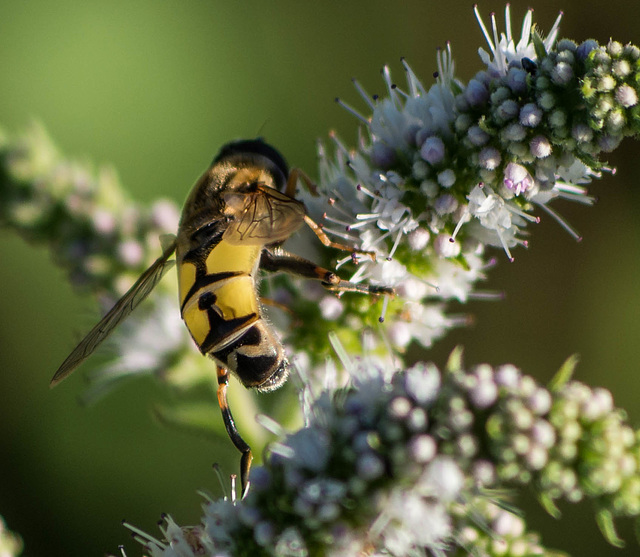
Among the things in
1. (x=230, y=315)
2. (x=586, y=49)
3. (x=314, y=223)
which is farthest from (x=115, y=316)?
(x=586, y=49)

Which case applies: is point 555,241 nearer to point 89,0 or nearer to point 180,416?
point 180,416

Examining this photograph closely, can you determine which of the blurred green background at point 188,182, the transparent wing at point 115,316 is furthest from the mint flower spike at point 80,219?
the blurred green background at point 188,182

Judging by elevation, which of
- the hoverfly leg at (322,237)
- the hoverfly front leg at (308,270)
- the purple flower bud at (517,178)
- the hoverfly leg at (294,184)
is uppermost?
the purple flower bud at (517,178)

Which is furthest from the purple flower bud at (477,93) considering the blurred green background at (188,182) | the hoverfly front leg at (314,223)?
the blurred green background at (188,182)

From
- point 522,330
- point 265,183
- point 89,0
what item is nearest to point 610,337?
point 522,330

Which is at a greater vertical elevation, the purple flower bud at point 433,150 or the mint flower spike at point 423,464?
the purple flower bud at point 433,150

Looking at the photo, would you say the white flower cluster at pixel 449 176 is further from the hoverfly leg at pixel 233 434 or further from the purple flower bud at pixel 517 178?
the hoverfly leg at pixel 233 434

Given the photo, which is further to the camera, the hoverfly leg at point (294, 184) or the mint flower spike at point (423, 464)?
the hoverfly leg at point (294, 184)

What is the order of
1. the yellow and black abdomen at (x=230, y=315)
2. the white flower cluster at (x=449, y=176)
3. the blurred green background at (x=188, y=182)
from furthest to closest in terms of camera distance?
the blurred green background at (x=188, y=182), the yellow and black abdomen at (x=230, y=315), the white flower cluster at (x=449, y=176)

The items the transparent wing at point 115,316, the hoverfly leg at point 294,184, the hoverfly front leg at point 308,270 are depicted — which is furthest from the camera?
the hoverfly leg at point 294,184
